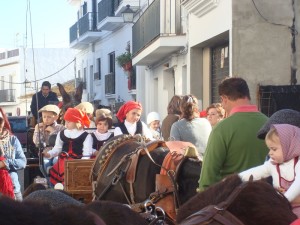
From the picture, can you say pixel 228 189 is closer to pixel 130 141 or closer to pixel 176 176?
pixel 176 176

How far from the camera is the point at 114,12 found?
31.6m

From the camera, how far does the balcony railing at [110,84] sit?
32969mm

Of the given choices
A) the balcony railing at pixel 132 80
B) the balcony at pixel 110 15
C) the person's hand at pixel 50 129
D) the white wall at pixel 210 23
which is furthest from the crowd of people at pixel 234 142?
the balcony at pixel 110 15

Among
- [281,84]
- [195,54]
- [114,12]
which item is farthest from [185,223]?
[114,12]

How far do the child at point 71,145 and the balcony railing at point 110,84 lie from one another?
22.7 m

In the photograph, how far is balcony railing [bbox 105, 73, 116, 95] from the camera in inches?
1298

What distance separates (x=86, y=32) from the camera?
37.0m

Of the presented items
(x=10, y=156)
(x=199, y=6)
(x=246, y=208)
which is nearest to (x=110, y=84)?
(x=199, y=6)

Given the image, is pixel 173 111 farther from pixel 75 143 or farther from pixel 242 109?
pixel 242 109

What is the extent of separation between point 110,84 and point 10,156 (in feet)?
80.2

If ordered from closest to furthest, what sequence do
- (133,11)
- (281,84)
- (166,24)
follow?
(281,84)
(166,24)
(133,11)

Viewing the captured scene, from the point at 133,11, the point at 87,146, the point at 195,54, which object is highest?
the point at 133,11

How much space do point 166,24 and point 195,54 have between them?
2.05 m

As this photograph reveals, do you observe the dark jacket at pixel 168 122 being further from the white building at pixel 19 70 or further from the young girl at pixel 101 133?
the white building at pixel 19 70
